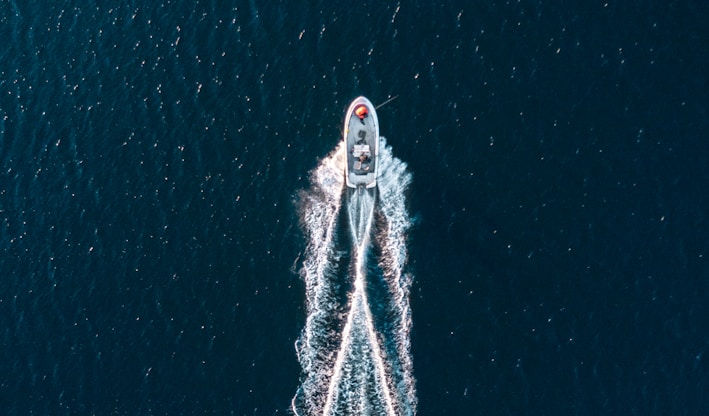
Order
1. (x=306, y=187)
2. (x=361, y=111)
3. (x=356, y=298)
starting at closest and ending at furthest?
(x=356, y=298) < (x=306, y=187) < (x=361, y=111)

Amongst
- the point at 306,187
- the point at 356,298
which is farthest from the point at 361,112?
the point at 356,298

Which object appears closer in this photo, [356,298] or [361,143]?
[356,298]

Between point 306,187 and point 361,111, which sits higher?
point 361,111

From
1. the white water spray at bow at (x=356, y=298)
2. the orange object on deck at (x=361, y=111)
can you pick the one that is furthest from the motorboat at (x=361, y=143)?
the white water spray at bow at (x=356, y=298)

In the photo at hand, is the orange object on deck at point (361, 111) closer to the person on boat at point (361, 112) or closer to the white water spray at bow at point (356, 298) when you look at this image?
the person on boat at point (361, 112)

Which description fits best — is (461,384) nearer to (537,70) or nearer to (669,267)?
(669,267)

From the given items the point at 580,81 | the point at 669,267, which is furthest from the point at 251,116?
the point at 669,267

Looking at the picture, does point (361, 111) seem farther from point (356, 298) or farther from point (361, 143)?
point (356, 298)

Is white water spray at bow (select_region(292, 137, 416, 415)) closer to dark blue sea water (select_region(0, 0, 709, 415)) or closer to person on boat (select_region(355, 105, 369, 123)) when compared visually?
dark blue sea water (select_region(0, 0, 709, 415))
